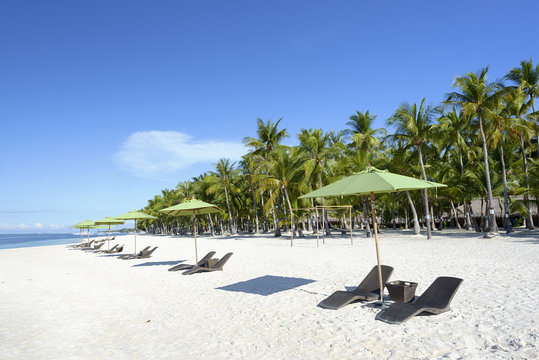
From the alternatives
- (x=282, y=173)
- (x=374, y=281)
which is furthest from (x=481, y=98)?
(x=374, y=281)

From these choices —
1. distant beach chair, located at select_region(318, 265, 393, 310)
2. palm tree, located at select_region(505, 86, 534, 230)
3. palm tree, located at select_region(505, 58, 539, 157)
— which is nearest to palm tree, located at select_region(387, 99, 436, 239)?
palm tree, located at select_region(505, 86, 534, 230)

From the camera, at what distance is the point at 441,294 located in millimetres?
5273

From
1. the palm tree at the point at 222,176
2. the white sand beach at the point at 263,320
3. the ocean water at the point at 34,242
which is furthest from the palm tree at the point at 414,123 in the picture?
the ocean water at the point at 34,242

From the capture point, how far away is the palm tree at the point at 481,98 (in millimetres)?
18109

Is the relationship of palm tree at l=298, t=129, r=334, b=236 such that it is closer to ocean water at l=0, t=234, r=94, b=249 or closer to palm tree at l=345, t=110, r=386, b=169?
palm tree at l=345, t=110, r=386, b=169

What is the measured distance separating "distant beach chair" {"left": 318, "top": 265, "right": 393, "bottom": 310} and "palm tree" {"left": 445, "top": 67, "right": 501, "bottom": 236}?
1507cm

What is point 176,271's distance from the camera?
11367mm

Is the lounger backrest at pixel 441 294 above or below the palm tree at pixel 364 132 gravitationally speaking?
below

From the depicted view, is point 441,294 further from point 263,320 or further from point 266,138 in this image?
point 266,138

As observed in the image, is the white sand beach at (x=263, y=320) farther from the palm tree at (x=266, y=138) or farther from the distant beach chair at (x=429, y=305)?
the palm tree at (x=266, y=138)

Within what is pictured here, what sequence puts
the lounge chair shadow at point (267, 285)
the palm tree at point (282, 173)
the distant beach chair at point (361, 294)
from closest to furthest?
the distant beach chair at point (361, 294)
the lounge chair shadow at point (267, 285)
the palm tree at point (282, 173)

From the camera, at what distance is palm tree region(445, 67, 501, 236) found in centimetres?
1811

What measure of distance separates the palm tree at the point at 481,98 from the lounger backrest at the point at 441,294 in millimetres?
15440

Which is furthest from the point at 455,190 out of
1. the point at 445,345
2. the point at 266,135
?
the point at 445,345
